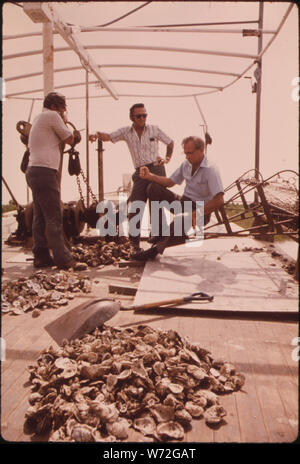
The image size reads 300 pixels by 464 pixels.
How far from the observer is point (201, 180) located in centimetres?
444

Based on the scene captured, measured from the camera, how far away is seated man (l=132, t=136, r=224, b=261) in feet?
14.0

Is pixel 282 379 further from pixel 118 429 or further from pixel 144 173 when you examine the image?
pixel 144 173

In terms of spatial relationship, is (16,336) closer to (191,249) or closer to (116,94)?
(191,249)

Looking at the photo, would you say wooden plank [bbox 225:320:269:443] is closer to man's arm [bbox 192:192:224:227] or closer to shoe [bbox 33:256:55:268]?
man's arm [bbox 192:192:224:227]

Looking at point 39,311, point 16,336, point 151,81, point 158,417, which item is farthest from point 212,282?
point 151,81

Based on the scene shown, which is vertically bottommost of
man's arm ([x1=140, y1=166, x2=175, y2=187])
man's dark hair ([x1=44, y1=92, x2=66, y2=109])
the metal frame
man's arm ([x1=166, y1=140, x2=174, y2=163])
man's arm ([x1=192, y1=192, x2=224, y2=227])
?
man's arm ([x1=192, y1=192, x2=224, y2=227])

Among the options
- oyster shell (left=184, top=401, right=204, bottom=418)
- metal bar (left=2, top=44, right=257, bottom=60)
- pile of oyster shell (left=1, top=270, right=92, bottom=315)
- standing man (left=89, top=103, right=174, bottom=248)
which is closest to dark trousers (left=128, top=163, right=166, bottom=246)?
standing man (left=89, top=103, right=174, bottom=248)

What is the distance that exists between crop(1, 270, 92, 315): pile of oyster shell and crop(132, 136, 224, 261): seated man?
1008 mm

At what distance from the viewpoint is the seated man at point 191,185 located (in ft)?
14.0

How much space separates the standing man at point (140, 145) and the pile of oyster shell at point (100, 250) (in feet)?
0.73

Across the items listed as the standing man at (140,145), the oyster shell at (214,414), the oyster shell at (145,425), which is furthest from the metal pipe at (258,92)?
the oyster shell at (145,425)

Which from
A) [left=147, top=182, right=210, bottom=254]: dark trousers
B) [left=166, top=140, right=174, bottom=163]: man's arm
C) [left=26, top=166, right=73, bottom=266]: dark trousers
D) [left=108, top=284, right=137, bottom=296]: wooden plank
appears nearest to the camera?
[left=108, top=284, right=137, bottom=296]: wooden plank

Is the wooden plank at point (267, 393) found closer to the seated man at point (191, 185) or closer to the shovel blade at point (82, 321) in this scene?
the shovel blade at point (82, 321)

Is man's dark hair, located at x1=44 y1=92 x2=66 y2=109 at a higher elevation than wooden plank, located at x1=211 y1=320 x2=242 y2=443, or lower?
higher
